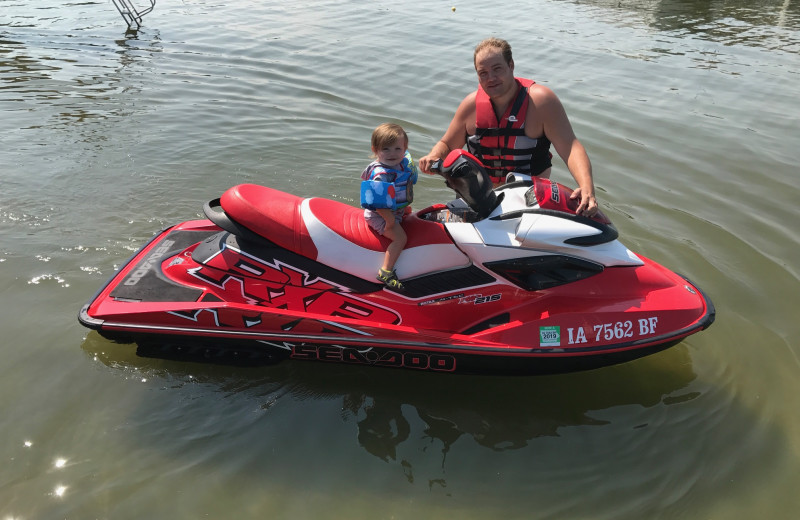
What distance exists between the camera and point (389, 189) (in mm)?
3264

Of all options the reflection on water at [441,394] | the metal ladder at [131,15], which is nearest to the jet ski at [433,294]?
the reflection on water at [441,394]

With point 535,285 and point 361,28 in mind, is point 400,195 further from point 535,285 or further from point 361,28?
point 361,28

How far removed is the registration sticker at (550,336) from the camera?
325cm

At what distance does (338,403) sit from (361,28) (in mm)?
11945

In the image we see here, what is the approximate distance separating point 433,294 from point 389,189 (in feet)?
2.28

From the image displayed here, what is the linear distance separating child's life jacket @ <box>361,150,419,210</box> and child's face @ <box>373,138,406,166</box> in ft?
0.12

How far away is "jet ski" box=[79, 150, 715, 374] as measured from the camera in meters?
3.27

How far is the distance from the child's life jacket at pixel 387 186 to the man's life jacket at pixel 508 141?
849mm

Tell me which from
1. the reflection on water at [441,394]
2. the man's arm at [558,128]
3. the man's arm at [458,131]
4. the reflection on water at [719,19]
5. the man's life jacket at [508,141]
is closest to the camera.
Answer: the reflection on water at [441,394]

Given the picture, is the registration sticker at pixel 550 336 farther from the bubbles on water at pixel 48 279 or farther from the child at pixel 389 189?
the bubbles on water at pixel 48 279

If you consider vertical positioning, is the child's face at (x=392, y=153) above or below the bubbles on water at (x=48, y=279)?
above

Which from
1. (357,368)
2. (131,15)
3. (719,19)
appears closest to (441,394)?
→ (357,368)

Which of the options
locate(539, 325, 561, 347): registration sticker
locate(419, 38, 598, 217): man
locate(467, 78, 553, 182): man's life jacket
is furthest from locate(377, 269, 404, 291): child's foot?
locate(467, 78, 553, 182): man's life jacket

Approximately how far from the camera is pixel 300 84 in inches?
370
